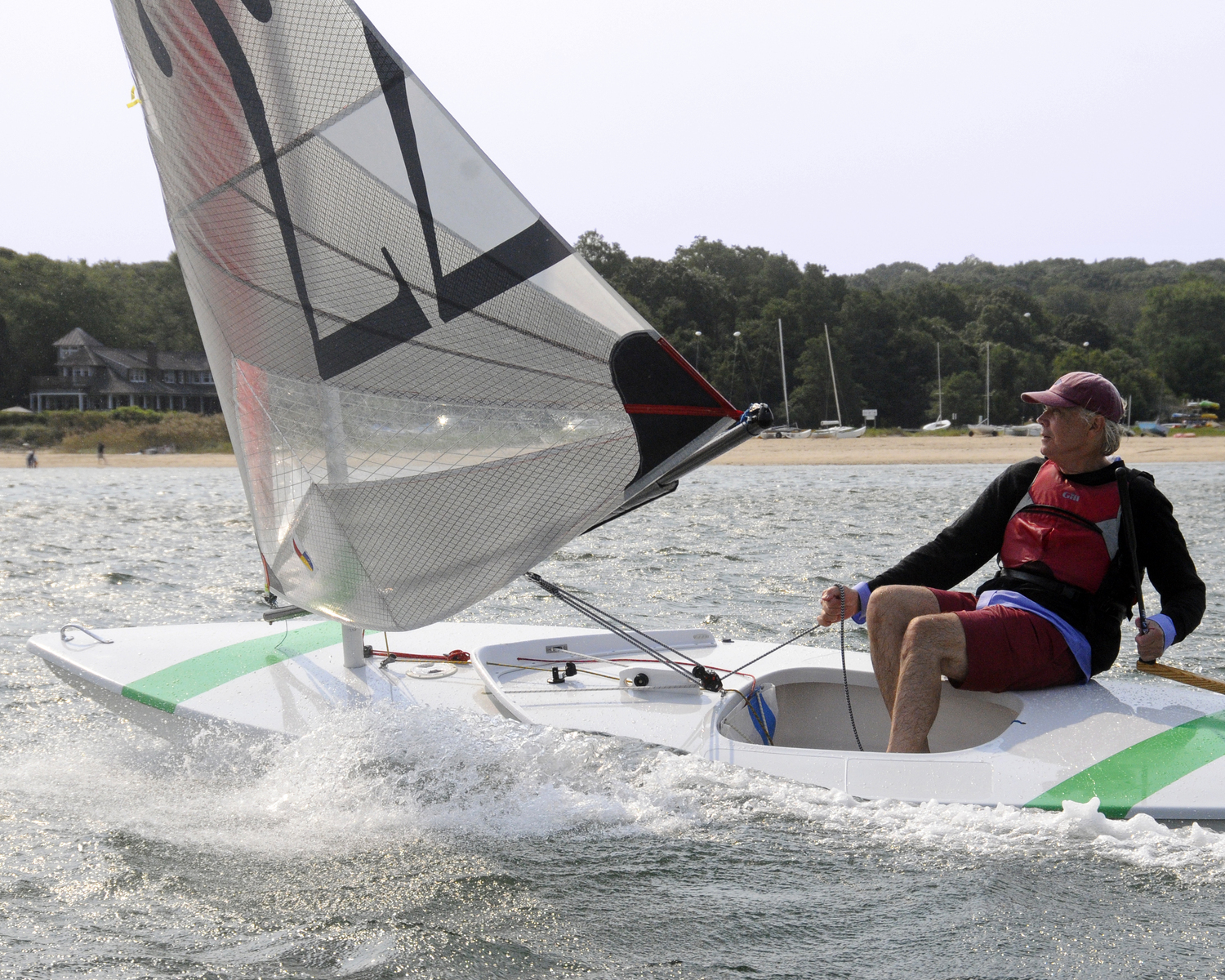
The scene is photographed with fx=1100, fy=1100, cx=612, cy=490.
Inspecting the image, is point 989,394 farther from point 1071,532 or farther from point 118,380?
point 1071,532

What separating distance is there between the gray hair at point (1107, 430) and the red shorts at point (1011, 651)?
1.64ft

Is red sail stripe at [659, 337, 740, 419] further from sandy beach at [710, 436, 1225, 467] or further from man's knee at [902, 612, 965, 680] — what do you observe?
sandy beach at [710, 436, 1225, 467]

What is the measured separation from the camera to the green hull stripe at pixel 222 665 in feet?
11.9

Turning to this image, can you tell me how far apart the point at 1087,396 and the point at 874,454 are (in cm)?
2894

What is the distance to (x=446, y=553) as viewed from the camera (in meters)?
3.08

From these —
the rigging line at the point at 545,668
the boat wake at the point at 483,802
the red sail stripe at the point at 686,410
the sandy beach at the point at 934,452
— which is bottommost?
the sandy beach at the point at 934,452

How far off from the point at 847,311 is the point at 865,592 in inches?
2078

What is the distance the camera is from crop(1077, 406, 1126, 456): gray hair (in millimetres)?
2982

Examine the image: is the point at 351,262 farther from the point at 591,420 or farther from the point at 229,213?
the point at 591,420

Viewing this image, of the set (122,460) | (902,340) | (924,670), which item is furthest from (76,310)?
(924,670)

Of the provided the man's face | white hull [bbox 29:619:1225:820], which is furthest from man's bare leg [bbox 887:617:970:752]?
the man's face

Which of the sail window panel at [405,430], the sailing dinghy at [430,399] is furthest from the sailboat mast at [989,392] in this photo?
the sail window panel at [405,430]

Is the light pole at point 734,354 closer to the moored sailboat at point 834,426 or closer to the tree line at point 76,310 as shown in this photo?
the moored sailboat at point 834,426

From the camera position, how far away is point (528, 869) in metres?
2.94
